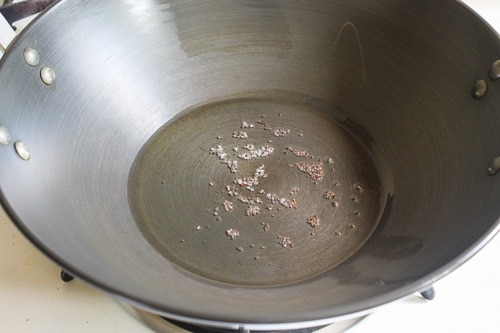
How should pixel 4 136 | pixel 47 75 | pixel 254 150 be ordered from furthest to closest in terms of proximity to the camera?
pixel 254 150 → pixel 47 75 → pixel 4 136

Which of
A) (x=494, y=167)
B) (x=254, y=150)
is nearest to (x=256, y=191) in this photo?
(x=254, y=150)

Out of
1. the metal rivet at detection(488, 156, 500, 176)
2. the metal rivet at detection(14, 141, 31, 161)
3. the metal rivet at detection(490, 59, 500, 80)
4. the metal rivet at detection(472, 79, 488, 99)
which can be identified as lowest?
the metal rivet at detection(14, 141, 31, 161)

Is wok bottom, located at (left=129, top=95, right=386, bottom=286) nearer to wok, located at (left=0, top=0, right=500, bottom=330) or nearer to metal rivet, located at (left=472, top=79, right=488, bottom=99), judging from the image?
wok, located at (left=0, top=0, right=500, bottom=330)

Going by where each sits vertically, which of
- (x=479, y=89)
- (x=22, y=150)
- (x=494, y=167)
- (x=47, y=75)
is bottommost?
(x=22, y=150)

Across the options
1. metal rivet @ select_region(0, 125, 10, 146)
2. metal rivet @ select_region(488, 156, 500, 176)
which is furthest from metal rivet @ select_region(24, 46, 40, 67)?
metal rivet @ select_region(488, 156, 500, 176)

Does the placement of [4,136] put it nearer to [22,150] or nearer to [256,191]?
[22,150]

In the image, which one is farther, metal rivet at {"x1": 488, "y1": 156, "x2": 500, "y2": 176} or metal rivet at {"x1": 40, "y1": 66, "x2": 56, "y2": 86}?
metal rivet at {"x1": 40, "y1": 66, "x2": 56, "y2": 86}

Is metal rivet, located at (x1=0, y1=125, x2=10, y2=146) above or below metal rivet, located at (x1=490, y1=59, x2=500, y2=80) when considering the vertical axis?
below
